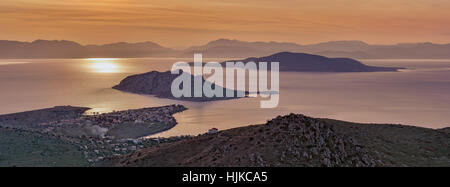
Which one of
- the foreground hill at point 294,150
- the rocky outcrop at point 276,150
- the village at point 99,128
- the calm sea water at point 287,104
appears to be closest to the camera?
the rocky outcrop at point 276,150

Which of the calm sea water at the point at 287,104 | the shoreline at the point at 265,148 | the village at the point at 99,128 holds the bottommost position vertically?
the calm sea water at the point at 287,104

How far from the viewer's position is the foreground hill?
24234 millimetres

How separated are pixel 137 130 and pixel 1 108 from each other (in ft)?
195

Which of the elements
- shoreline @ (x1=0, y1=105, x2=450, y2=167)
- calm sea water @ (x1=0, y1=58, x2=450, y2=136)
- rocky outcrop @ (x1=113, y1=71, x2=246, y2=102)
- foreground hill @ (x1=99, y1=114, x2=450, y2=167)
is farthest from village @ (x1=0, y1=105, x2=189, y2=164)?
rocky outcrop @ (x1=113, y1=71, x2=246, y2=102)

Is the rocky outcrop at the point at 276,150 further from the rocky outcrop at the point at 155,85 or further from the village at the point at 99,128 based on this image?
the rocky outcrop at the point at 155,85

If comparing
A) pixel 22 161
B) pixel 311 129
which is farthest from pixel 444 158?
pixel 22 161

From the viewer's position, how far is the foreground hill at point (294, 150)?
24.2 meters

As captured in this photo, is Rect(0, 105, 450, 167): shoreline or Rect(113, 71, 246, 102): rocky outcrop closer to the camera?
Rect(0, 105, 450, 167): shoreline

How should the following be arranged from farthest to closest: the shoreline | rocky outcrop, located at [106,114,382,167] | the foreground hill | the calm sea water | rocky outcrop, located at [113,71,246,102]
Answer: rocky outcrop, located at [113,71,246,102] → the calm sea water → the shoreline → the foreground hill → rocky outcrop, located at [106,114,382,167]

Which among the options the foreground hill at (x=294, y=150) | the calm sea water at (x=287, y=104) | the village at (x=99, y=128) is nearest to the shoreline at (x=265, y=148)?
the foreground hill at (x=294, y=150)

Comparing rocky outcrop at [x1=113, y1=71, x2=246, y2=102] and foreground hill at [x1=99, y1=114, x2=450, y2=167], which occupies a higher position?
foreground hill at [x1=99, y1=114, x2=450, y2=167]

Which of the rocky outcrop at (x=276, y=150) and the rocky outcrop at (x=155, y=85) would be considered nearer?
the rocky outcrop at (x=276, y=150)

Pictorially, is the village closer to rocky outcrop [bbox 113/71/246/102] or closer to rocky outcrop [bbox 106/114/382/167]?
rocky outcrop [bbox 106/114/382/167]

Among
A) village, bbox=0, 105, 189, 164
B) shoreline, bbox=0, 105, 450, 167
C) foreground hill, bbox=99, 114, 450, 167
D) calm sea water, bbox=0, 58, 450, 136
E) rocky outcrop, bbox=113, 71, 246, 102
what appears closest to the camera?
foreground hill, bbox=99, 114, 450, 167
